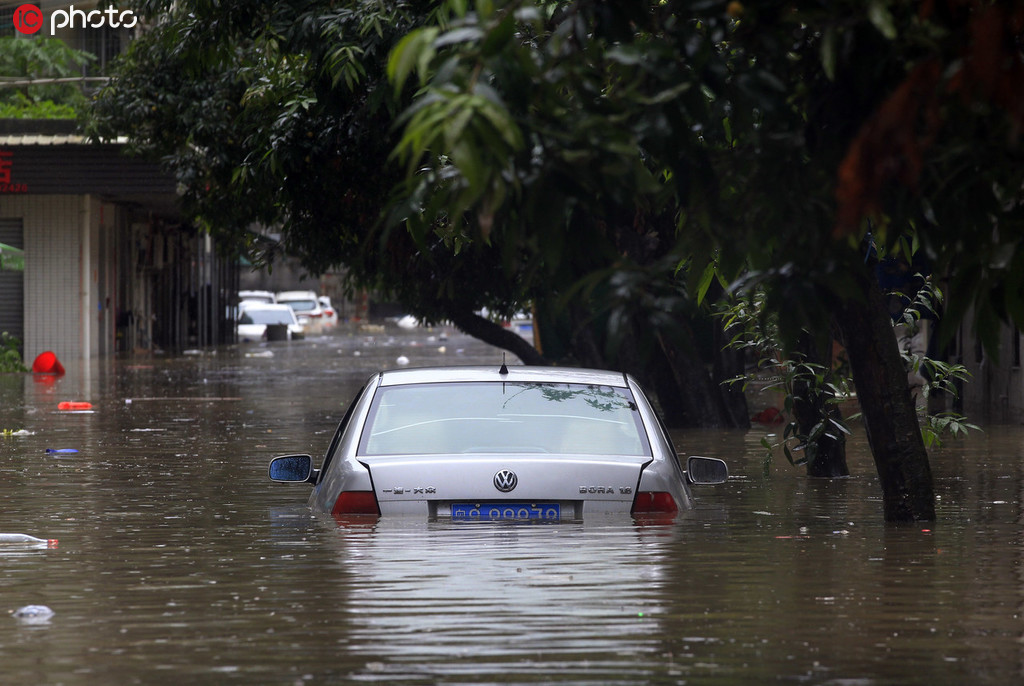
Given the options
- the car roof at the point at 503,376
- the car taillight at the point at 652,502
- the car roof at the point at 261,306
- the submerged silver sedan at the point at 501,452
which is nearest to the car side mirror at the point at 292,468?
the submerged silver sedan at the point at 501,452

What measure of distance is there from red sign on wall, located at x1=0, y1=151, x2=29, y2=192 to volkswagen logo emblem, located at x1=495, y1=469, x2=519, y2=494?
2752 cm

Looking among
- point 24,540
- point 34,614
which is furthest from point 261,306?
point 34,614

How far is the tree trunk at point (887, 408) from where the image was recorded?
8992 millimetres

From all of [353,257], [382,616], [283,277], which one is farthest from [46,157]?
[283,277]

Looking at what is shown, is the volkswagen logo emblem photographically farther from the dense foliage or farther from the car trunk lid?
the dense foliage

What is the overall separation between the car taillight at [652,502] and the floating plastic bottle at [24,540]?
327 cm

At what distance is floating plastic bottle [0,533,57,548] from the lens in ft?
29.2

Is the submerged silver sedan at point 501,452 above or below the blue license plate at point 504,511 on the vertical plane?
above

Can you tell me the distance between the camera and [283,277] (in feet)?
337

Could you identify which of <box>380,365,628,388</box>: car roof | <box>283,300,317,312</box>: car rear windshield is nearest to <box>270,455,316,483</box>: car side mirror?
<box>380,365,628,388</box>: car roof

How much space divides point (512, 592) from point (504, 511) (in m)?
0.76

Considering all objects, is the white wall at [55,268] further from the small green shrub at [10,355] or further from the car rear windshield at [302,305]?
the car rear windshield at [302,305]

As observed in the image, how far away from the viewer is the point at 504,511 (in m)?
7.61

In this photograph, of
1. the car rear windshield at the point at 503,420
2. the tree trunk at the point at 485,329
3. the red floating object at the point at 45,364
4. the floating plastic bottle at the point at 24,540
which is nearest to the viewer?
the car rear windshield at the point at 503,420
